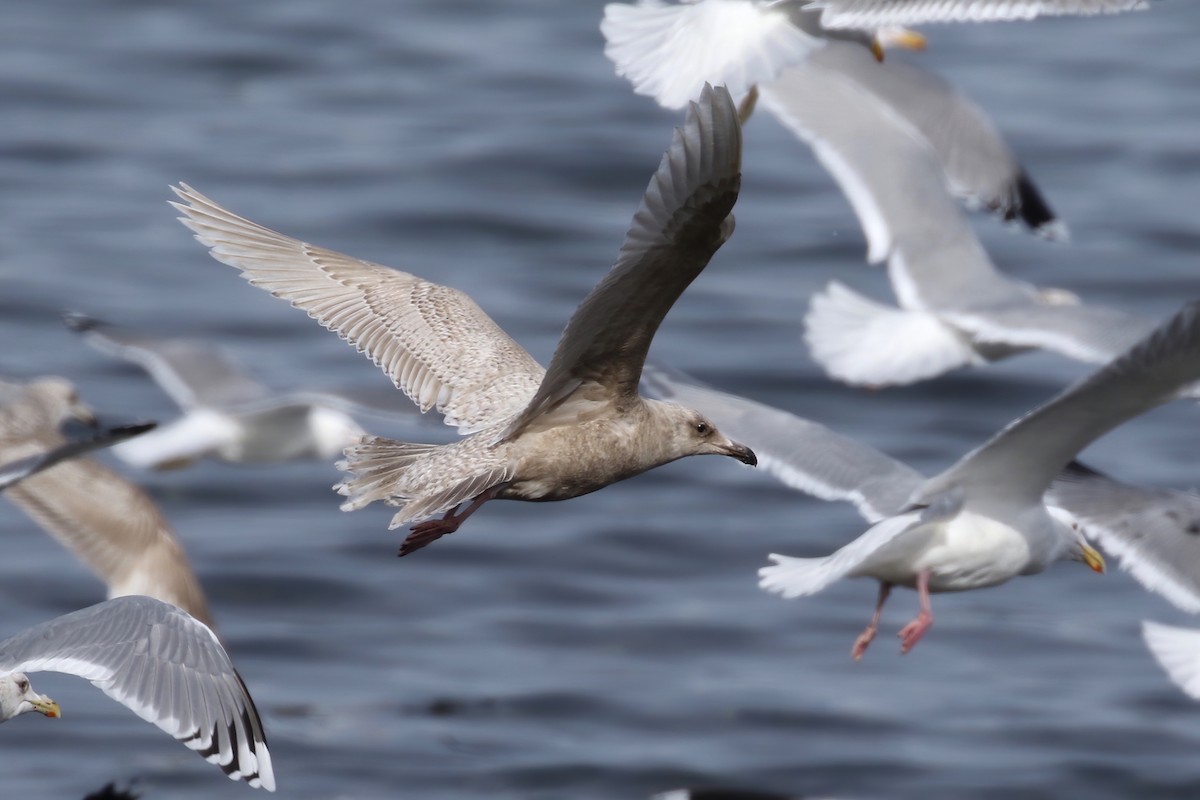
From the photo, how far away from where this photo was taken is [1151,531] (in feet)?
24.1

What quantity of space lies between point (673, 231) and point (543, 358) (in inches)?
299

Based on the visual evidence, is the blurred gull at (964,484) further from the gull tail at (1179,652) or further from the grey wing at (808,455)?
the gull tail at (1179,652)

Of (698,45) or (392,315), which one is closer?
(392,315)

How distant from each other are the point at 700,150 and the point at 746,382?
819 cm

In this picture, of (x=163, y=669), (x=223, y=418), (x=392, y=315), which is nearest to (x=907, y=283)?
(x=223, y=418)

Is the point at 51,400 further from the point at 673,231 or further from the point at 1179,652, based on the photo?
the point at 673,231

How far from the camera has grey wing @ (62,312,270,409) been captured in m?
9.34

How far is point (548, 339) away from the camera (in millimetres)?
12695

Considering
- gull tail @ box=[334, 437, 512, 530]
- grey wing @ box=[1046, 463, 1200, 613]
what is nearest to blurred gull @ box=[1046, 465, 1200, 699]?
grey wing @ box=[1046, 463, 1200, 613]

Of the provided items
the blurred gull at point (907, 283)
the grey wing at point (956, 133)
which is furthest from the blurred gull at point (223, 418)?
the grey wing at point (956, 133)

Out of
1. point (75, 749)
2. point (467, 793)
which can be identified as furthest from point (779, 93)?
point (75, 749)

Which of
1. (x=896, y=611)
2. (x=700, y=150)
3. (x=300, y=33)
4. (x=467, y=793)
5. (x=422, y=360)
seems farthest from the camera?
(x=300, y=33)

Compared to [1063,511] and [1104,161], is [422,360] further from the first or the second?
[1104,161]

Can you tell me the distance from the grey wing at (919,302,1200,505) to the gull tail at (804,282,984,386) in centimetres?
242
